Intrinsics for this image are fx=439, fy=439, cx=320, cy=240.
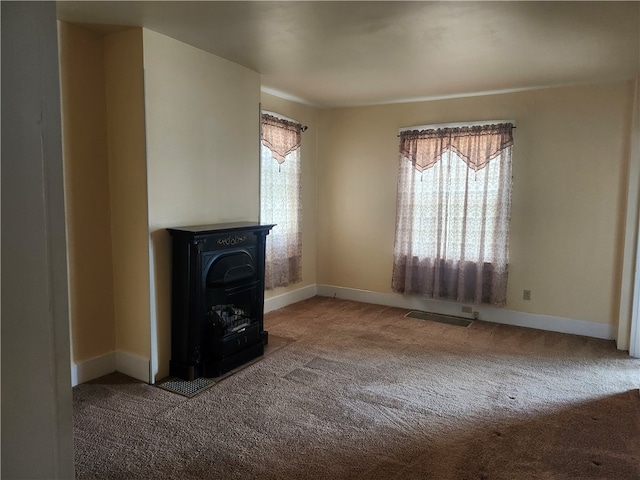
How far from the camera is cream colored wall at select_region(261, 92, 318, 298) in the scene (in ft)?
17.4

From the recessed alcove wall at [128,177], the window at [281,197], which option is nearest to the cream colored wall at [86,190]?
the recessed alcove wall at [128,177]

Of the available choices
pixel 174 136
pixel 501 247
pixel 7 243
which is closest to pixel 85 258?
pixel 174 136

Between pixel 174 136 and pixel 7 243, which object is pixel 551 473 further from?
pixel 174 136

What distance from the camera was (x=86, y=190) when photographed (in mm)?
3088

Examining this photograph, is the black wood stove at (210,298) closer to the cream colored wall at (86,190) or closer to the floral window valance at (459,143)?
the cream colored wall at (86,190)

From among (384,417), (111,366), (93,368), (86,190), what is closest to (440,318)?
(384,417)

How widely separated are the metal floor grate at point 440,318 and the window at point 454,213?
8.7 inches

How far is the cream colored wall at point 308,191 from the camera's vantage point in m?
5.29

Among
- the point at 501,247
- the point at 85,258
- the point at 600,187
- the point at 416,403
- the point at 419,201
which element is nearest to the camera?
the point at 416,403

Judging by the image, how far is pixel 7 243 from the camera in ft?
1.58

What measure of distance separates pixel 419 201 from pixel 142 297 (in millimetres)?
3180

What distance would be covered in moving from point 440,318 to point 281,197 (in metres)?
2.24

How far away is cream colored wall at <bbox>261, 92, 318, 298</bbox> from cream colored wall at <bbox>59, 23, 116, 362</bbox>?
2.14 m

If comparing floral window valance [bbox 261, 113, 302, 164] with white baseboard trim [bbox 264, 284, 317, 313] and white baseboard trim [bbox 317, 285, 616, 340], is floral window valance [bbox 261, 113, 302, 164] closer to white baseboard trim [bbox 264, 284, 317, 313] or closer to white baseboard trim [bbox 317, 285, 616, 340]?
white baseboard trim [bbox 264, 284, 317, 313]
